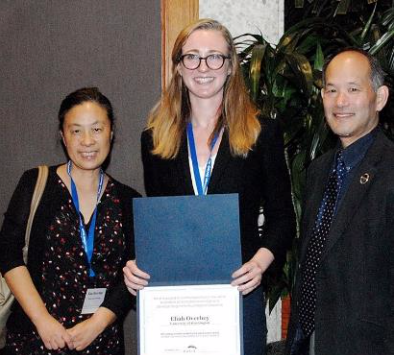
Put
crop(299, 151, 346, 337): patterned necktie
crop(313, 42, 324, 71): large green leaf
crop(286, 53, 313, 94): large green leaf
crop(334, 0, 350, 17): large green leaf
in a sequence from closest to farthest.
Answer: crop(299, 151, 346, 337): patterned necktie < crop(286, 53, 313, 94): large green leaf < crop(313, 42, 324, 71): large green leaf < crop(334, 0, 350, 17): large green leaf

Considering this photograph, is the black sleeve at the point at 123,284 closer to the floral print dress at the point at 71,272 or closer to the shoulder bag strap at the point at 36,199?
the floral print dress at the point at 71,272

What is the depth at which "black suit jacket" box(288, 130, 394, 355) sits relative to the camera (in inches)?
82.9

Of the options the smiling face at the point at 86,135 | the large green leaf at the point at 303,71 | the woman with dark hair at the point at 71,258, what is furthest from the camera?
the large green leaf at the point at 303,71

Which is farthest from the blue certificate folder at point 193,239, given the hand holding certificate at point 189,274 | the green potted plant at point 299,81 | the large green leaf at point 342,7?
the large green leaf at point 342,7

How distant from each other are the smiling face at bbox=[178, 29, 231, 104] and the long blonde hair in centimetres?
3

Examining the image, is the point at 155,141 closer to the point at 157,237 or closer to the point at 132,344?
the point at 157,237

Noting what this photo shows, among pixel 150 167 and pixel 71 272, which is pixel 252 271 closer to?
pixel 150 167

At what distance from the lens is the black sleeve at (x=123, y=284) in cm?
250

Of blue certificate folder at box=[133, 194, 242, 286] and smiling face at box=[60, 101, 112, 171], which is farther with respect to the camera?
smiling face at box=[60, 101, 112, 171]

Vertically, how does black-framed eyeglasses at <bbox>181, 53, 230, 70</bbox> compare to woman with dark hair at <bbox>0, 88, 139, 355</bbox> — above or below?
above

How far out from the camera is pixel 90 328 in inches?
96.0

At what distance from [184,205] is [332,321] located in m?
0.67

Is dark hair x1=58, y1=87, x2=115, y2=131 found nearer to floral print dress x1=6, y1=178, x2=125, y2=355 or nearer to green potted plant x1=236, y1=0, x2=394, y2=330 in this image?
floral print dress x1=6, y1=178, x2=125, y2=355

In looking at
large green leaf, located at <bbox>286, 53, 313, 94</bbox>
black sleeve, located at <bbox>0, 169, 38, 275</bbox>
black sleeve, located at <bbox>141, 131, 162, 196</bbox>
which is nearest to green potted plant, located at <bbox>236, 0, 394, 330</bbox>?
large green leaf, located at <bbox>286, 53, 313, 94</bbox>
